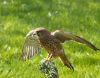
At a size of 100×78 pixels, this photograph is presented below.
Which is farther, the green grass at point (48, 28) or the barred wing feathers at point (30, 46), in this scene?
the green grass at point (48, 28)

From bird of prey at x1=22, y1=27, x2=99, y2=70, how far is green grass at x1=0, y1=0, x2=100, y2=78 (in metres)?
0.99

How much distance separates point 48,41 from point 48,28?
19.4ft

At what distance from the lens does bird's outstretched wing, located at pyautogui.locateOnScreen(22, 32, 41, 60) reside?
632cm

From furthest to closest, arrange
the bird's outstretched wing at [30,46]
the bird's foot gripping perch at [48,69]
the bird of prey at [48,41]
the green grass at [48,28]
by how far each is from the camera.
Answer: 1. the green grass at [48,28]
2. the bird's outstretched wing at [30,46]
3. the bird of prey at [48,41]
4. the bird's foot gripping perch at [48,69]

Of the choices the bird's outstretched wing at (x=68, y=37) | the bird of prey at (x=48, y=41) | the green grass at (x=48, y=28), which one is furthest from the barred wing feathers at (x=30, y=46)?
the green grass at (x=48, y=28)

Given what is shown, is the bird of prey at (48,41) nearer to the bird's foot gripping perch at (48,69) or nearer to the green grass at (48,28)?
the bird's foot gripping perch at (48,69)

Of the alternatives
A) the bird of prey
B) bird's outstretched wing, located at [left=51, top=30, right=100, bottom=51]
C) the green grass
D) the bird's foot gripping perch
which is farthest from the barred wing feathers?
the green grass

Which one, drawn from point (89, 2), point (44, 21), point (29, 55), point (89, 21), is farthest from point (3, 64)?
point (89, 2)

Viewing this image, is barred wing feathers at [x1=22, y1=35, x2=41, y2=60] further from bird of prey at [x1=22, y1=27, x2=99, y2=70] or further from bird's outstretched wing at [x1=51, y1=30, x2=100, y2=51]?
bird's outstretched wing at [x1=51, y1=30, x2=100, y2=51]

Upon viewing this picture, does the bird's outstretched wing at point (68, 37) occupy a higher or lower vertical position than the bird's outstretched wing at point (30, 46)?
higher

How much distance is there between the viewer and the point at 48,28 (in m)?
12.1

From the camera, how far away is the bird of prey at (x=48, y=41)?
6.07m

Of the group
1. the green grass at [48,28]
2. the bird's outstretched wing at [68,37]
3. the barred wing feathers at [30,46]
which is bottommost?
the green grass at [48,28]

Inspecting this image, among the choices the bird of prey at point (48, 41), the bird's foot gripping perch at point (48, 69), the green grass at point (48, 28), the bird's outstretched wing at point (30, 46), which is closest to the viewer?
the bird's foot gripping perch at point (48, 69)
